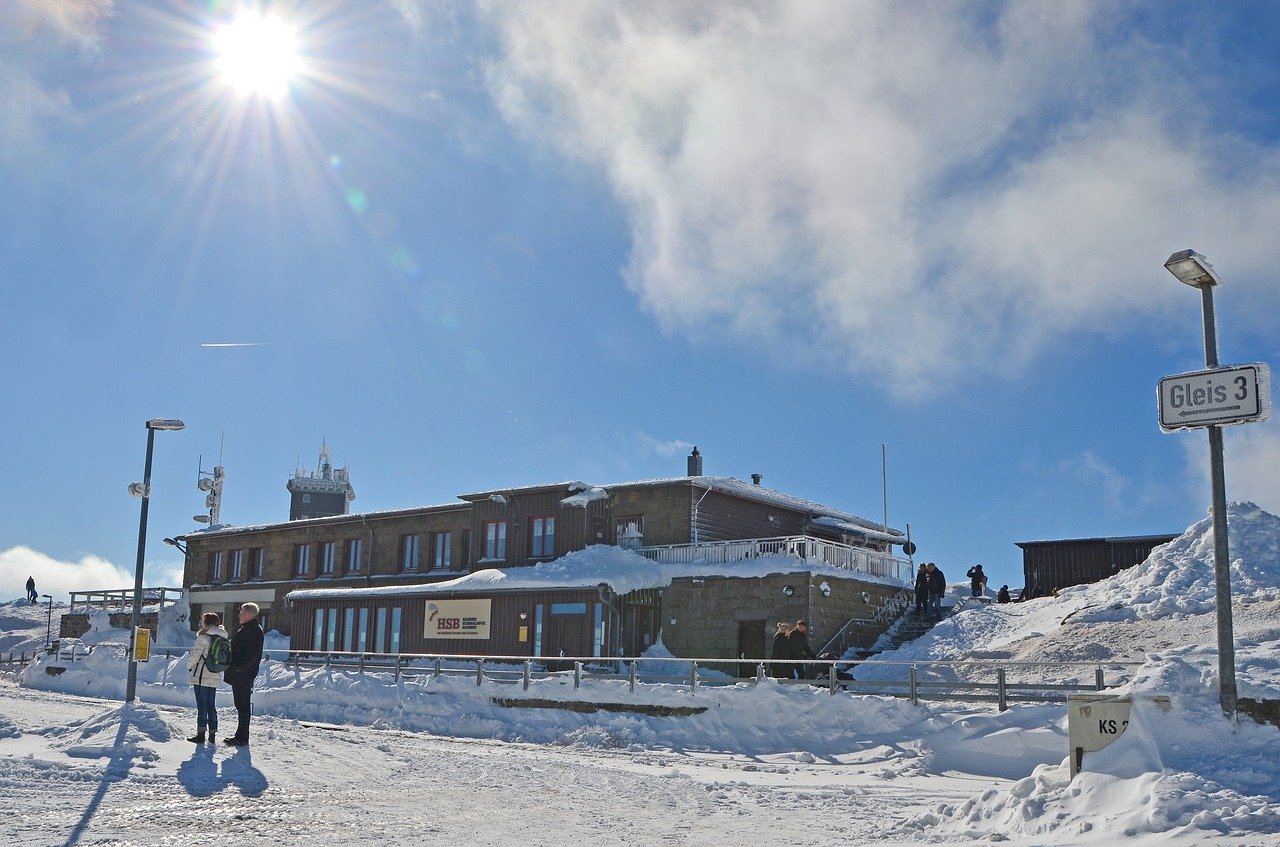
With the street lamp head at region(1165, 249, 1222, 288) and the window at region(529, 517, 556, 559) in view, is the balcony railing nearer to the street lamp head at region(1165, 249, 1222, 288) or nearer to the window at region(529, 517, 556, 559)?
the window at region(529, 517, 556, 559)

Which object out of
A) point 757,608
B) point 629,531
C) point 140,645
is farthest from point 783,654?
point 629,531

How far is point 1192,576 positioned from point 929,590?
6671 millimetres

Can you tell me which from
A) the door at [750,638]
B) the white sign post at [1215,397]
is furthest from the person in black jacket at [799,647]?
the white sign post at [1215,397]

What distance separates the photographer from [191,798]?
890 centimetres

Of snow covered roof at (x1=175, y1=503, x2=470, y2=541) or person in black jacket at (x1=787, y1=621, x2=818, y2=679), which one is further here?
snow covered roof at (x1=175, y1=503, x2=470, y2=541)

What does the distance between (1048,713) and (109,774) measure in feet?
38.0

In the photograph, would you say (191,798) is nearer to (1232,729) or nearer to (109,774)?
(109,774)

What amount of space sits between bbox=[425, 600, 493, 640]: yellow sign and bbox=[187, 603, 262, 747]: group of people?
18517 mm

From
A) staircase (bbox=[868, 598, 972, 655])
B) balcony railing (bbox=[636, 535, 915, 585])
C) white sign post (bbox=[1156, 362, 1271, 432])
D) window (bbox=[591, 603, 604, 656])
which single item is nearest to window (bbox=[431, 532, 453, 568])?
balcony railing (bbox=[636, 535, 915, 585])

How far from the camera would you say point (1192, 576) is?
83.1 ft

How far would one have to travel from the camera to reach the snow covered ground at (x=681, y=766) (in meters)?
7.67

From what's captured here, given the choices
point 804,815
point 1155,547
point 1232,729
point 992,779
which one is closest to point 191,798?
point 804,815

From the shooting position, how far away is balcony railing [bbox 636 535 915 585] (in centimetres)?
2770

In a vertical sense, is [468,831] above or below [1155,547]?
below
